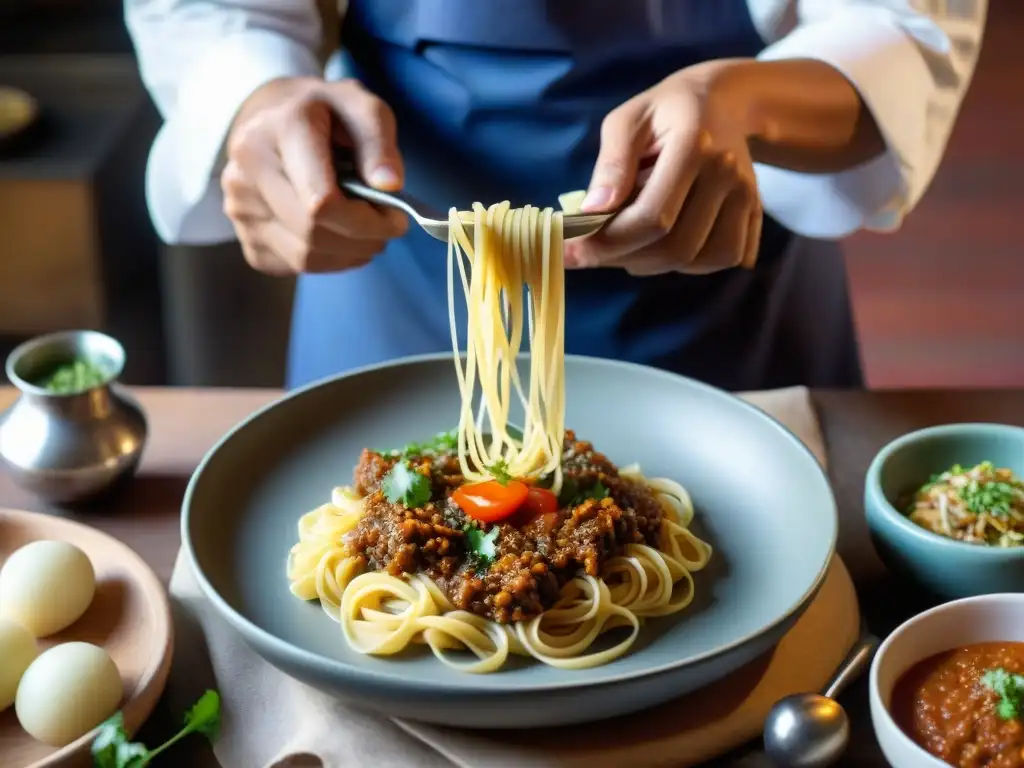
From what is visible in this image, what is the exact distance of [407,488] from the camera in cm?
168

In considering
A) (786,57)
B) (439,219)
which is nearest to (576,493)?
(439,219)

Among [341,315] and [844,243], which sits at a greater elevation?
[341,315]

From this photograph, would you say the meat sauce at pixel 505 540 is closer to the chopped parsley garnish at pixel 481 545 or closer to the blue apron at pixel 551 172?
the chopped parsley garnish at pixel 481 545

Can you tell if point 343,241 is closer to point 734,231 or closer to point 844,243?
point 734,231

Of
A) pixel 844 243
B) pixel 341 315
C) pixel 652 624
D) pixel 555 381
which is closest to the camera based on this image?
pixel 652 624

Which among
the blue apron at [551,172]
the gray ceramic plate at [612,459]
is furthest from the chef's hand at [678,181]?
the blue apron at [551,172]

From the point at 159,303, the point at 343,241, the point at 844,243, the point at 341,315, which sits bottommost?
Answer: the point at 844,243

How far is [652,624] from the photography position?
5.17ft

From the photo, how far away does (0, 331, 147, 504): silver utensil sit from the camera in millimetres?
1860

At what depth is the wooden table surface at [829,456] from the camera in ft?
5.62

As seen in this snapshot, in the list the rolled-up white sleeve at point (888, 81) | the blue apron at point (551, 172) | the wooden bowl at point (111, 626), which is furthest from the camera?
the blue apron at point (551, 172)

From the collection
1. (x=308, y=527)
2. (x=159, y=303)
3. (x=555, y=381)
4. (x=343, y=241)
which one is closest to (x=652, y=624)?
(x=555, y=381)

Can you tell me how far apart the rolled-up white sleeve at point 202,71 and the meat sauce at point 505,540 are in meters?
0.85

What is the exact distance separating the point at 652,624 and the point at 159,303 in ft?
9.62
